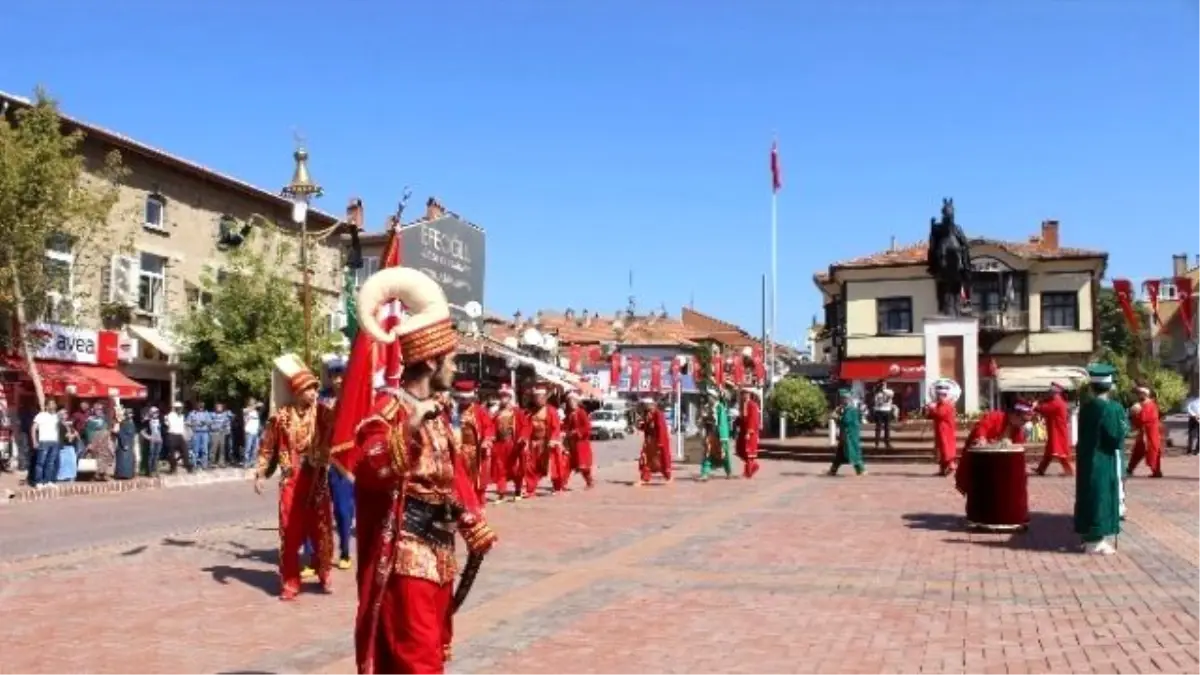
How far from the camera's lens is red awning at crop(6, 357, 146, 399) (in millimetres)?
27062

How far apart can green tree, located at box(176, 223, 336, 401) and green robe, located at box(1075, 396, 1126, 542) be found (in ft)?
71.6

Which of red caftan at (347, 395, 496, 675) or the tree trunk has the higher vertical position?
the tree trunk

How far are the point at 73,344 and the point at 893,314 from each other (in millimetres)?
34470

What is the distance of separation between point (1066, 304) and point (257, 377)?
35.4 meters

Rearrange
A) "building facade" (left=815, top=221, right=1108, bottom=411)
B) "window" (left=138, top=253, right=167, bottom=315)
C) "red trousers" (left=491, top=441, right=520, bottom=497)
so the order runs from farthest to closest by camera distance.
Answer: "building facade" (left=815, top=221, right=1108, bottom=411)
"window" (left=138, top=253, right=167, bottom=315)
"red trousers" (left=491, top=441, right=520, bottom=497)

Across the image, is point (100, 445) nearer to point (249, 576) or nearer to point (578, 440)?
point (578, 440)

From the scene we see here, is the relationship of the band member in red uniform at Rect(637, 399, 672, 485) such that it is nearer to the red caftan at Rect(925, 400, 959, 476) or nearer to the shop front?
the red caftan at Rect(925, 400, 959, 476)

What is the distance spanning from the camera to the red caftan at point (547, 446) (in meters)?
18.2

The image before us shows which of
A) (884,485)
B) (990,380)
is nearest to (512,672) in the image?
(884,485)

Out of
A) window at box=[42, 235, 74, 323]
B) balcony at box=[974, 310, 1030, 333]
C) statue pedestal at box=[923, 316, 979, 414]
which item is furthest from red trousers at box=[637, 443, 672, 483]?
balcony at box=[974, 310, 1030, 333]

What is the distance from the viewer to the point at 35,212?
23.2 meters

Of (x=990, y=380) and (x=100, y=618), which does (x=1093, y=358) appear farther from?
(x=100, y=618)

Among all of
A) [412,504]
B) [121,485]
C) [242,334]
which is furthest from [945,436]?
[412,504]

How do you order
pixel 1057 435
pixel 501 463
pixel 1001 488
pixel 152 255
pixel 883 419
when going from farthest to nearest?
pixel 152 255
pixel 883 419
pixel 1057 435
pixel 501 463
pixel 1001 488
